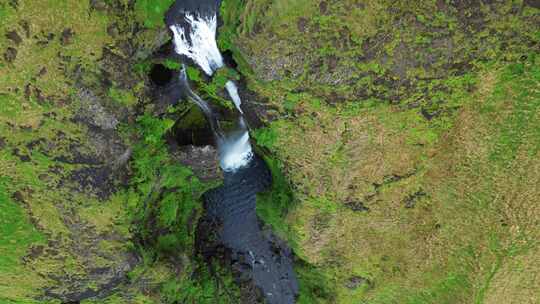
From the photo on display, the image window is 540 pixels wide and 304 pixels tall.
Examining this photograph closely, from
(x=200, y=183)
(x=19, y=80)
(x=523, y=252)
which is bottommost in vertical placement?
(x=523, y=252)

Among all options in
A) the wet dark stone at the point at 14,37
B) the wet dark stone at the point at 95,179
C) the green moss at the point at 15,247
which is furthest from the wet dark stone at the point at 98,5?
the green moss at the point at 15,247

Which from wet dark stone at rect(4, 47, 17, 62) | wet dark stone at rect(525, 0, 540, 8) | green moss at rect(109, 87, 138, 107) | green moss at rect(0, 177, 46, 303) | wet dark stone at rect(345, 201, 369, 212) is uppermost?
wet dark stone at rect(4, 47, 17, 62)

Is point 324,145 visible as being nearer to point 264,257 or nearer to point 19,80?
point 264,257

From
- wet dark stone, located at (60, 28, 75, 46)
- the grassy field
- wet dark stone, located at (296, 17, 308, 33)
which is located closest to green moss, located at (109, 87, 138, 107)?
wet dark stone, located at (60, 28, 75, 46)

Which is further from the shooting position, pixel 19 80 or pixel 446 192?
pixel 446 192

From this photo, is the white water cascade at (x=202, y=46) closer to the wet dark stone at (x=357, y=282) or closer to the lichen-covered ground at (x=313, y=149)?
the lichen-covered ground at (x=313, y=149)

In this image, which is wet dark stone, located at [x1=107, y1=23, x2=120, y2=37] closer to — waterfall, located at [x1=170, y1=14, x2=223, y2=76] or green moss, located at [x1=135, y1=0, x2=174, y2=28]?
green moss, located at [x1=135, y1=0, x2=174, y2=28]

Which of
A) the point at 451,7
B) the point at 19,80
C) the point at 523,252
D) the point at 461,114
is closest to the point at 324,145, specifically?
the point at 461,114
